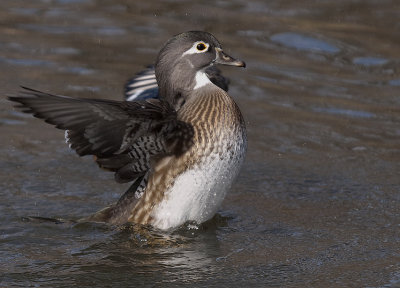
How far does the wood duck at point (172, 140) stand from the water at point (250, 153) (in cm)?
21

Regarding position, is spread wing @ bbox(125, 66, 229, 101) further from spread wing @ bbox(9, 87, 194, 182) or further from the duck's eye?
spread wing @ bbox(9, 87, 194, 182)

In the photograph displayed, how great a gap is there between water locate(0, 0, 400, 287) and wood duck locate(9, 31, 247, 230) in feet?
0.68

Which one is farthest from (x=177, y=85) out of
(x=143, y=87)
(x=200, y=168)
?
(x=143, y=87)

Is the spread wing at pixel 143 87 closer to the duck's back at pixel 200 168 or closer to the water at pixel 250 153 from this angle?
the water at pixel 250 153

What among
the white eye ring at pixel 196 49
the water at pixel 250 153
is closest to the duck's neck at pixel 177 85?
the white eye ring at pixel 196 49

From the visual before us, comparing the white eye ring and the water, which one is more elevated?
the white eye ring

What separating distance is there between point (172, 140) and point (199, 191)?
35cm

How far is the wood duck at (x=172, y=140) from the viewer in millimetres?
4992

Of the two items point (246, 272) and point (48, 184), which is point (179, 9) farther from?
point (246, 272)

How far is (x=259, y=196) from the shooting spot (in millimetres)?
6227

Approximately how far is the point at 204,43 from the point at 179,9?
499cm

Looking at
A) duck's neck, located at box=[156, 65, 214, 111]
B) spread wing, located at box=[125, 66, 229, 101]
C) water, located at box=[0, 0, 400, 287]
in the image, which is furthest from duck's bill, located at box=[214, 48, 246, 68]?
water, located at box=[0, 0, 400, 287]

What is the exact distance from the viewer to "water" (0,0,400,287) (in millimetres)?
4969

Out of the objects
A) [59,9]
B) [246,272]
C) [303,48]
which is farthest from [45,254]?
[59,9]
